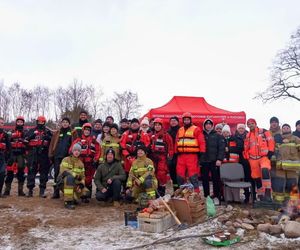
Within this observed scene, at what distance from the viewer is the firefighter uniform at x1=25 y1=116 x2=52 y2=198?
8312mm

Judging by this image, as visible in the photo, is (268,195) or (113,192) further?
(113,192)

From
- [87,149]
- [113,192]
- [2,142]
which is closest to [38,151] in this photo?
[2,142]

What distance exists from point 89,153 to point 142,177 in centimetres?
160

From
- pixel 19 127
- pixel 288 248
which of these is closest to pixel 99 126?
pixel 19 127

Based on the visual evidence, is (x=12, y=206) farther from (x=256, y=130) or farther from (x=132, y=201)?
(x=256, y=130)

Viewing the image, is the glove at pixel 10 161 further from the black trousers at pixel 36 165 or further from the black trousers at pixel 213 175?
the black trousers at pixel 213 175

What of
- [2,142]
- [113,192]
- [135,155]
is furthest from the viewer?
[2,142]

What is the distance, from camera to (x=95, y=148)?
27.0 feet

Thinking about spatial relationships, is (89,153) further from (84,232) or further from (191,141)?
(84,232)

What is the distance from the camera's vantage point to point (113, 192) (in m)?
7.59

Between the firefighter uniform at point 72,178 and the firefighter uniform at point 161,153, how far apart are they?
164 cm

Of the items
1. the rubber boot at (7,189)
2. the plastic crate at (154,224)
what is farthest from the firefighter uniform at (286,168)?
the rubber boot at (7,189)

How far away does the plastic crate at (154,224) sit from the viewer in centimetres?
550

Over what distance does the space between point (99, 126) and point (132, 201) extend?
2273 millimetres
